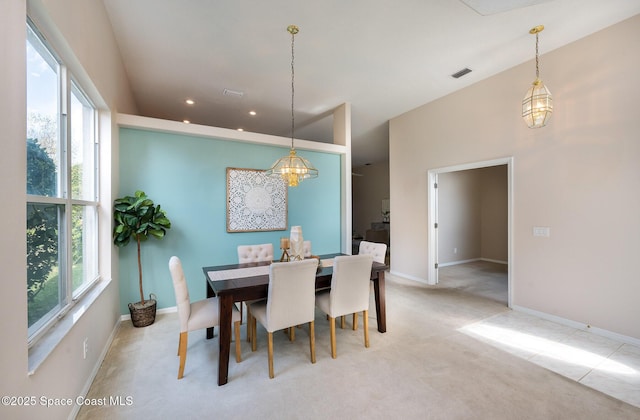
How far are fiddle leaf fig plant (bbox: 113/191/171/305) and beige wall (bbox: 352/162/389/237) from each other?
7840mm

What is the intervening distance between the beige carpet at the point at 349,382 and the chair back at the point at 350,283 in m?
0.44

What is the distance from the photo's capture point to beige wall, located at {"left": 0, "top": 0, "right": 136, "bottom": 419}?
1.04m

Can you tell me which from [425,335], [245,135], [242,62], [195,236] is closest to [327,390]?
[425,335]

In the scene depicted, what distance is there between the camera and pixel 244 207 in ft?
12.9

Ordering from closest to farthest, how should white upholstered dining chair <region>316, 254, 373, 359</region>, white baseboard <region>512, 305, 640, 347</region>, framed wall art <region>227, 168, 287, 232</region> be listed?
white upholstered dining chair <region>316, 254, 373, 359</region>
white baseboard <region>512, 305, 640, 347</region>
framed wall art <region>227, 168, 287, 232</region>

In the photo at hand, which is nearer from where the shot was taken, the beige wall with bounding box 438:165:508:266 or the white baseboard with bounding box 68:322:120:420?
the white baseboard with bounding box 68:322:120:420

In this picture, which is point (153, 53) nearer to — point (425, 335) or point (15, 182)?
point (15, 182)

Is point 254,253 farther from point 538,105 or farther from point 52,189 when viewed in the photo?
point 538,105

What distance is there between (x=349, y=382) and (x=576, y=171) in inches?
135

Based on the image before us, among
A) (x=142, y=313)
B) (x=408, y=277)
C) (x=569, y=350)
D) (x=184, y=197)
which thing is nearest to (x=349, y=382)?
(x=569, y=350)

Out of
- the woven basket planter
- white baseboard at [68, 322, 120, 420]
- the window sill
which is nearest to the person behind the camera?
the window sill

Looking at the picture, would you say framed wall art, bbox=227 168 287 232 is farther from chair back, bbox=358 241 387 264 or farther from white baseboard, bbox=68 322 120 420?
white baseboard, bbox=68 322 120 420

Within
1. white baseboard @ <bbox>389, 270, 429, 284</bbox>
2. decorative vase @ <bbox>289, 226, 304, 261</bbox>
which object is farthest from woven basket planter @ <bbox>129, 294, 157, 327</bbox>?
white baseboard @ <bbox>389, 270, 429, 284</bbox>

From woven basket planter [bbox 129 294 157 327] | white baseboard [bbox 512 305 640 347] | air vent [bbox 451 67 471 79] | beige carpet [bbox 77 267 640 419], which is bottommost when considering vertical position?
beige carpet [bbox 77 267 640 419]
